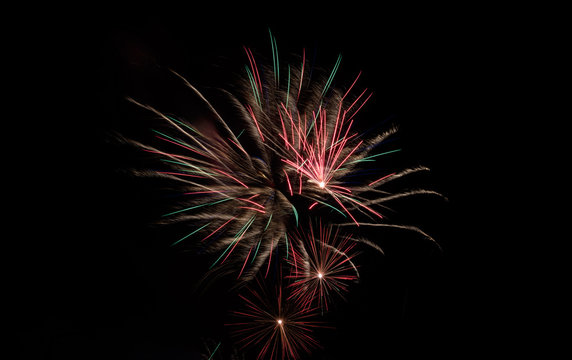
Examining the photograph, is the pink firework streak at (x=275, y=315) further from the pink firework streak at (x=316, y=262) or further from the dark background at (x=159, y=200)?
the dark background at (x=159, y=200)

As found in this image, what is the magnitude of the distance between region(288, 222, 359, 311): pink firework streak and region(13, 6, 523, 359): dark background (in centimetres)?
118

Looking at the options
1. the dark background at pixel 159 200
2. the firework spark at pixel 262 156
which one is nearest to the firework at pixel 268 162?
the firework spark at pixel 262 156

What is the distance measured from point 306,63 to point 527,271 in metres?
5.09

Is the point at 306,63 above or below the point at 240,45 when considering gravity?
below

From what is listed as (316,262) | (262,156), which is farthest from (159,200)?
(316,262)

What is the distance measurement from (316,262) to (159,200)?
8.16 feet

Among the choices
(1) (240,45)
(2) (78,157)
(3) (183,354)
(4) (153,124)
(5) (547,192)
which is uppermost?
(1) (240,45)

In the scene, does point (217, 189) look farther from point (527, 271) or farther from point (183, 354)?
point (527, 271)

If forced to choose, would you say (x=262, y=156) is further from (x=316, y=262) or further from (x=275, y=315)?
(x=275, y=315)

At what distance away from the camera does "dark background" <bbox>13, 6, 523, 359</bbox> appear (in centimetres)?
372

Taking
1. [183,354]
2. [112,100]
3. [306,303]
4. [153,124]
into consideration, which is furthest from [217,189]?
[183,354]

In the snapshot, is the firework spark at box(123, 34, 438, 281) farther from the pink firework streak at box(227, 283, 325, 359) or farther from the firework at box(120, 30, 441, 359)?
the pink firework streak at box(227, 283, 325, 359)

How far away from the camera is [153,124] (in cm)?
392

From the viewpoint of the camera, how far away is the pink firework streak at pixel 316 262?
389 centimetres
